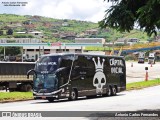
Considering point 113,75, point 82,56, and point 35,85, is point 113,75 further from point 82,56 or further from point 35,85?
point 35,85

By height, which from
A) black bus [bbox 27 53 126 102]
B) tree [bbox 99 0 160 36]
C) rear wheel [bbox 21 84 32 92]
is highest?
tree [bbox 99 0 160 36]

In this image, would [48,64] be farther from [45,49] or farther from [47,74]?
[45,49]

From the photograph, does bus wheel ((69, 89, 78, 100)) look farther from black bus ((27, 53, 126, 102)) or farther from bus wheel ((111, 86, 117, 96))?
bus wheel ((111, 86, 117, 96))

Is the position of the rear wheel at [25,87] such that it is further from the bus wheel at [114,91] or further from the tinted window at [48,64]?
the tinted window at [48,64]

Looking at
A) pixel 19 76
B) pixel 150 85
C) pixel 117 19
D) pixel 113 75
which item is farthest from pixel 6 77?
pixel 117 19

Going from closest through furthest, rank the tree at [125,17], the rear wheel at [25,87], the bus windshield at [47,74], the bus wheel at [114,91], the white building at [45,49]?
the tree at [125,17], the bus windshield at [47,74], the bus wheel at [114,91], the rear wheel at [25,87], the white building at [45,49]

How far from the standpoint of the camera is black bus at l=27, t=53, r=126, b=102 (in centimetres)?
2842

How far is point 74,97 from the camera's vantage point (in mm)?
29781

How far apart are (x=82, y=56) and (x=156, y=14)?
15887 millimetres


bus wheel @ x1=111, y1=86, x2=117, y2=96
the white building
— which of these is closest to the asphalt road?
bus wheel @ x1=111, y1=86, x2=117, y2=96

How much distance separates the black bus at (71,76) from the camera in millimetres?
28422

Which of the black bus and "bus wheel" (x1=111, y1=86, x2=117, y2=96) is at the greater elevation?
the black bus

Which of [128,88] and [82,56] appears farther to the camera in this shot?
[128,88]

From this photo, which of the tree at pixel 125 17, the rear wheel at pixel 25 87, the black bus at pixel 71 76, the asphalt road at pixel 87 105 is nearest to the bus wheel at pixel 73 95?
the black bus at pixel 71 76
